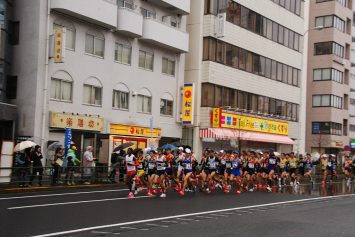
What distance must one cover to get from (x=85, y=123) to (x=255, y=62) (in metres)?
18.8

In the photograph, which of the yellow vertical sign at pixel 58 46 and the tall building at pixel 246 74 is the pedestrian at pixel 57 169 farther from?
the tall building at pixel 246 74

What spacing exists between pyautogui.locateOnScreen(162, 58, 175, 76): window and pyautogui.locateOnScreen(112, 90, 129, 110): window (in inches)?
169

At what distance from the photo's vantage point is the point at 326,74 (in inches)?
2355

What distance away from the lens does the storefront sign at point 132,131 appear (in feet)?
101

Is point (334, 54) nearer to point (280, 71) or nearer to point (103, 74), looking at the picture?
point (280, 71)

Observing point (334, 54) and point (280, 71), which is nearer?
point (280, 71)

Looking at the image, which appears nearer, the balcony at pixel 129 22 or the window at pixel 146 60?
the balcony at pixel 129 22

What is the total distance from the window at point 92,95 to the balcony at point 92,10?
3.66 meters

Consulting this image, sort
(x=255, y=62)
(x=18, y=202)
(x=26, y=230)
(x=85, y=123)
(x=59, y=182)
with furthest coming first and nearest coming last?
(x=255, y=62) → (x=85, y=123) → (x=59, y=182) → (x=18, y=202) → (x=26, y=230)

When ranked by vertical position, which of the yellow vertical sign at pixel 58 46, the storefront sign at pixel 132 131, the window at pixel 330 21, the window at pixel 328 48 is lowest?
the storefront sign at pixel 132 131

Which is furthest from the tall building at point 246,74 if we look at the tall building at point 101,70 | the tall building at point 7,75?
the tall building at point 7,75

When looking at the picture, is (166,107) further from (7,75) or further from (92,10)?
(7,75)

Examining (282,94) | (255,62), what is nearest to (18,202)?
(255,62)

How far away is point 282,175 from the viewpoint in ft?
86.8
